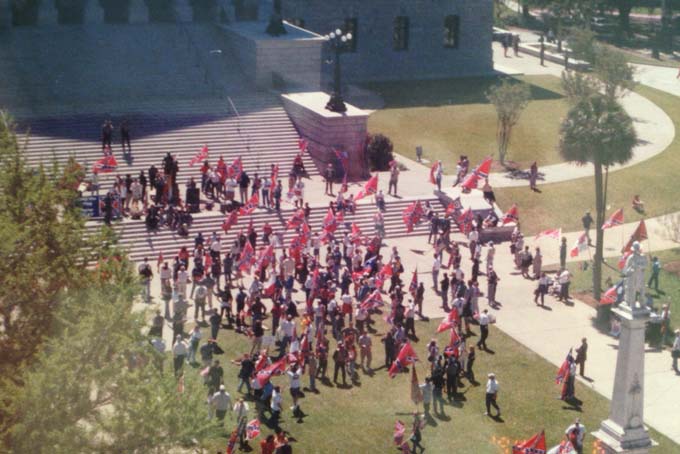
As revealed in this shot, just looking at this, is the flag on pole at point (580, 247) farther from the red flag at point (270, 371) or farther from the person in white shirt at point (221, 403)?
the person in white shirt at point (221, 403)

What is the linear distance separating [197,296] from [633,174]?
1032 inches

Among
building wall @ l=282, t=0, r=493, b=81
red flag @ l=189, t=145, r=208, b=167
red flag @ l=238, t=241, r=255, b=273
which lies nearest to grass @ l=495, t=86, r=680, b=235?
red flag @ l=189, t=145, r=208, b=167

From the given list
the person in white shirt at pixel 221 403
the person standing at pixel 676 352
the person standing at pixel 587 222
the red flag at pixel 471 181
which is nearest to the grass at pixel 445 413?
the person in white shirt at pixel 221 403

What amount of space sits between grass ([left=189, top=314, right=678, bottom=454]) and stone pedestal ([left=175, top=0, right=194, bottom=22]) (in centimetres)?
3507

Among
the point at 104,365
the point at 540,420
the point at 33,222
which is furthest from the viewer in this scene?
the point at 540,420

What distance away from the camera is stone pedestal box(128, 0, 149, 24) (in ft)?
227

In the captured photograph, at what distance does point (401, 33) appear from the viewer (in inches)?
3019

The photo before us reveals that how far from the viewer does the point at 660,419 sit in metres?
34.9

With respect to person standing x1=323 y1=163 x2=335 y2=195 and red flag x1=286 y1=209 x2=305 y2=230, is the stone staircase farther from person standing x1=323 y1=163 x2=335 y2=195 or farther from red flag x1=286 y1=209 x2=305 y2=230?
person standing x1=323 y1=163 x2=335 y2=195

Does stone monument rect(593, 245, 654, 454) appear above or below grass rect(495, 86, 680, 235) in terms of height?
above

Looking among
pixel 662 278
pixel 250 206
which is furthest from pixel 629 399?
pixel 250 206

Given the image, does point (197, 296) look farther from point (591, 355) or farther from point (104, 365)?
point (104, 365)

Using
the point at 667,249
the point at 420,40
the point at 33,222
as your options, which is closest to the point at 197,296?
the point at 33,222

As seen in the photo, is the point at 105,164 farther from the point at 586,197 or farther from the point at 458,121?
the point at 458,121
